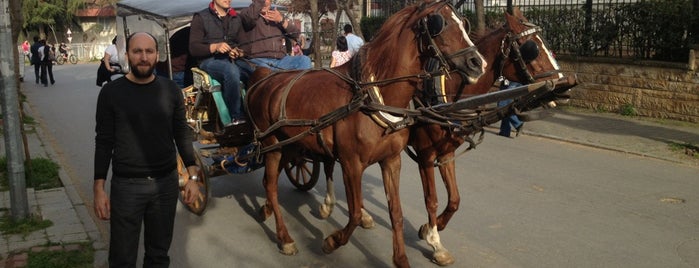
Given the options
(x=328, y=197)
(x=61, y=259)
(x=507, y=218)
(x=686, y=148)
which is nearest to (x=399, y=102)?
(x=328, y=197)

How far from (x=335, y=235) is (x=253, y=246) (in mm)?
1016

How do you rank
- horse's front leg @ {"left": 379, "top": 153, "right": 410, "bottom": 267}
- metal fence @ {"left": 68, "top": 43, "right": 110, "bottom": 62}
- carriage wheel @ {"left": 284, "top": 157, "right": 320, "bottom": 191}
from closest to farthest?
1. horse's front leg @ {"left": 379, "top": 153, "right": 410, "bottom": 267}
2. carriage wheel @ {"left": 284, "top": 157, "right": 320, "bottom": 191}
3. metal fence @ {"left": 68, "top": 43, "right": 110, "bottom": 62}

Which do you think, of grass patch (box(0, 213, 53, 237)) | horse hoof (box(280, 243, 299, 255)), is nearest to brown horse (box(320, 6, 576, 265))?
horse hoof (box(280, 243, 299, 255))

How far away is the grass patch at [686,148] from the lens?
34.0 ft

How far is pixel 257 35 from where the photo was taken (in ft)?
24.4

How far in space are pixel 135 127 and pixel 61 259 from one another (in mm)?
2287

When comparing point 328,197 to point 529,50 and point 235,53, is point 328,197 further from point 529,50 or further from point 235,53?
point 529,50

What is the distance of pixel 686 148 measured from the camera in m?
10.7

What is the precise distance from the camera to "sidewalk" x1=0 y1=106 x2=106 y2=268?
5908mm

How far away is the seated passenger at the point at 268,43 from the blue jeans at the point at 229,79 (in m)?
0.26

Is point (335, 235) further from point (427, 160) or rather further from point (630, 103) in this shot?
point (630, 103)

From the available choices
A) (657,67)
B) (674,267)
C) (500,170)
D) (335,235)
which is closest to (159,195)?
(335,235)

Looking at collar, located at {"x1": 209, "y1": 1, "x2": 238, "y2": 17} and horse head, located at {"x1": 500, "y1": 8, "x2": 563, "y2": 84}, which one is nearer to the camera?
horse head, located at {"x1": 500, "y1": 8, "x2": 563, "y2": 84}

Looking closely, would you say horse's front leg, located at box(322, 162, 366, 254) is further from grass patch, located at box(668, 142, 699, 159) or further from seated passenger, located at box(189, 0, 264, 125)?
grass patch, located at box(668, 142, 699, 159)
